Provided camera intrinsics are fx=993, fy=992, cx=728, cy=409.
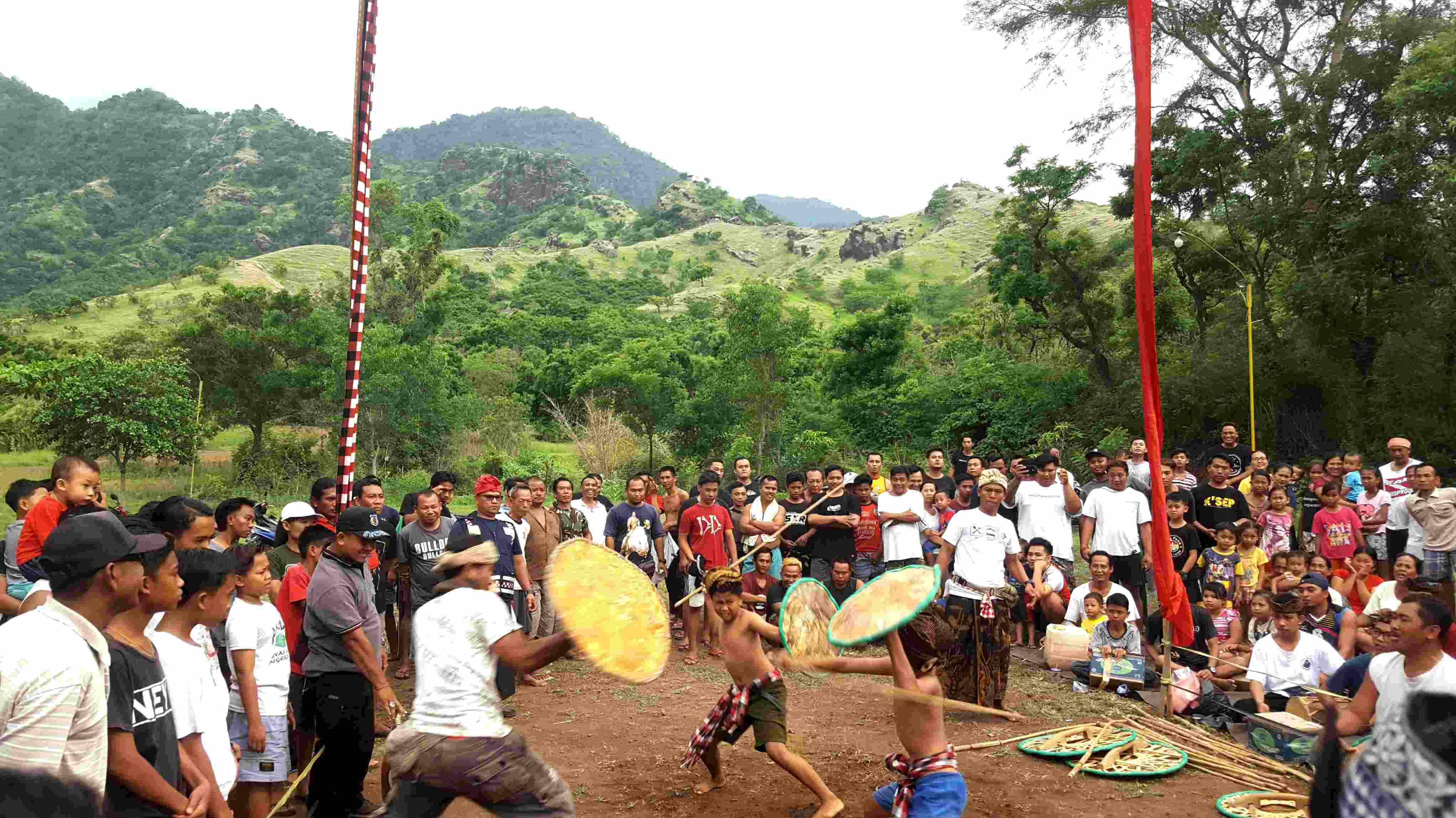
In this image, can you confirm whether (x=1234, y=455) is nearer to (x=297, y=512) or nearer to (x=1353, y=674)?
(x=1353, y=674)

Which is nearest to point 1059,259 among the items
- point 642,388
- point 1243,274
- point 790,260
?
point 1243,274

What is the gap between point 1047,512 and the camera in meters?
10.2

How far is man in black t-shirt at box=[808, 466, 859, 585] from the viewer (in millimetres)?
10531

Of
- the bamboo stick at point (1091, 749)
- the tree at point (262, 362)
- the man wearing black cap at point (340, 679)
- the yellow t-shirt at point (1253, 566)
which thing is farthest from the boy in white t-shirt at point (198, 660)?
the tree at point (262, 362)

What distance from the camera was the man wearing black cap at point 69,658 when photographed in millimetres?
2711

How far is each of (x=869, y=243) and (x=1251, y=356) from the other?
92234mm

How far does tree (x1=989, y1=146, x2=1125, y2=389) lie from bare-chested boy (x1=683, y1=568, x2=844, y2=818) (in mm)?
23734

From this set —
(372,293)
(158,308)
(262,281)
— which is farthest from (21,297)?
(372,293)

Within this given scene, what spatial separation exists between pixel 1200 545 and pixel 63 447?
81.3 feet

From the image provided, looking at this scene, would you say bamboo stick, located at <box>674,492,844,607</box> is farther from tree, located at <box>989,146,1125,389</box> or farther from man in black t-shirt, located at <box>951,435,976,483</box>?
tree, located at <box>989,146,1125,389</box>

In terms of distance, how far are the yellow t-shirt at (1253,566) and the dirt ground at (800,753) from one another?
A: 2.06m

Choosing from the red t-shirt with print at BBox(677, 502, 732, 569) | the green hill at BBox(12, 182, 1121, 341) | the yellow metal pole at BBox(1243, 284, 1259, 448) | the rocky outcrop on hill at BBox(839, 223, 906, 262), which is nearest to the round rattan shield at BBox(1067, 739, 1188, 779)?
the red t-shirt with print at BBox(677, 502, 732, 569)

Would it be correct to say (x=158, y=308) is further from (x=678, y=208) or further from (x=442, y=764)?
(x=678, y=208)

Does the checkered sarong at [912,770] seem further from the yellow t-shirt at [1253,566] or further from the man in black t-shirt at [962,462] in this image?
the man in black t-shirt at [962,462]
